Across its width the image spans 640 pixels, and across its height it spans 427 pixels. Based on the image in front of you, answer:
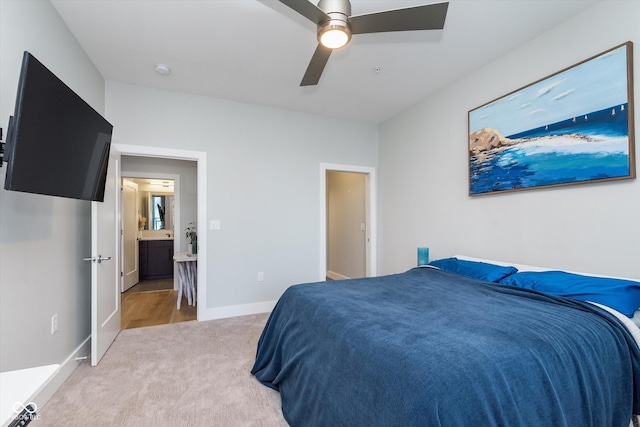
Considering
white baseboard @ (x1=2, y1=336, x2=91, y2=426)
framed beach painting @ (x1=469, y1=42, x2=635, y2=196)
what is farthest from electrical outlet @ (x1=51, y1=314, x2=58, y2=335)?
framed beach painting @ (x1=469, y1=42, x2=635, y2=196)

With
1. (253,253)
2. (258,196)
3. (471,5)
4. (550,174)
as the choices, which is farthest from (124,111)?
(550,174)

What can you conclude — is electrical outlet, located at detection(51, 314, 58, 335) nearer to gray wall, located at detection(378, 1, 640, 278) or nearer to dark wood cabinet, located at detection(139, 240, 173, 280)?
gray wall, located at detection(378, 1, 640, 278)

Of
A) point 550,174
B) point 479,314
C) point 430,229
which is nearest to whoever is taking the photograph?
point 479,314

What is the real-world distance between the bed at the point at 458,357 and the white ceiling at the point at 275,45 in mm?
1910

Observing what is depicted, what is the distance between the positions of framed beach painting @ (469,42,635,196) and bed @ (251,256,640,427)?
2.58 feet

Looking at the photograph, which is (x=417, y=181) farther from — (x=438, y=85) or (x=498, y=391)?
(x=498, y=391)

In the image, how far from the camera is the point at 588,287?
1658 mm

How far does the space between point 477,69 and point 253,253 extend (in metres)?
3.19

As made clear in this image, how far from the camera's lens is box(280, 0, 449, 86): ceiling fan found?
61.2 inches

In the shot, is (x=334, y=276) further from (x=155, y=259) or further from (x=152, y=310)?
(x=155, y=259)

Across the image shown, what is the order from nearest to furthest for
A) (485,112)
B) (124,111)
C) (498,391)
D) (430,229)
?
1. (498,391)
2. (485,112)
3. (124,111)
4. (430,229)

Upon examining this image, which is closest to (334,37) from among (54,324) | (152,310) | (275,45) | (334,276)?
(275,45)

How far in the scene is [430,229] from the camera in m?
3.33

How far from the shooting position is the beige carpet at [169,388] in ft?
5.58
